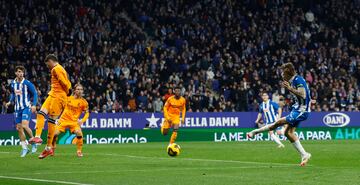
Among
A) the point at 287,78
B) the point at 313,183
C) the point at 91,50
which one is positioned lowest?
the point at 313,183

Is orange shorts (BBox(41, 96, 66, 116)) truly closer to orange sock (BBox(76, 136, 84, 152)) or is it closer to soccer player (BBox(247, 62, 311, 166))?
orange sock (BBox(76, 136, 84, 152))

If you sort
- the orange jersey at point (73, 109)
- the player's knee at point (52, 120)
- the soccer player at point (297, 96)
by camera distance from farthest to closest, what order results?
the orange jersey at point (73, 109), the player's knee at point (52, 120), the soccer player at point (297, 96)

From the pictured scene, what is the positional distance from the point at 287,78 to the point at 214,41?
89.5 ft

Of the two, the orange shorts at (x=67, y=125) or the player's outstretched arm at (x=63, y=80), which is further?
the orange shorts at (x=67, y=125)

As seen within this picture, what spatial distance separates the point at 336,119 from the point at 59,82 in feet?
84.0

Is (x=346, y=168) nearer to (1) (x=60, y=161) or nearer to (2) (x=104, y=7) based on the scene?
(1) (x=60, y=161)

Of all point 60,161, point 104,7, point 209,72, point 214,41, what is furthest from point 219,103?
point 60,161

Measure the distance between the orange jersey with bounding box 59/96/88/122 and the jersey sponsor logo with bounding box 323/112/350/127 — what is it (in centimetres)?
2123

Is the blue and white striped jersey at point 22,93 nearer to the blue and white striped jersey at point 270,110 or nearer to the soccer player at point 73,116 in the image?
the soccer player at point 73,116

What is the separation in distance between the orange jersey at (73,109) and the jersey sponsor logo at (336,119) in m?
21.2

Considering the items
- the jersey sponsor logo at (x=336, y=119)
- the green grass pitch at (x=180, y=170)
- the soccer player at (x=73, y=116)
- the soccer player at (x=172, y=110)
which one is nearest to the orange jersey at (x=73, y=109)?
the soccer player at (x=73, y=116)

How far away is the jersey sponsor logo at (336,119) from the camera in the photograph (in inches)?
1735

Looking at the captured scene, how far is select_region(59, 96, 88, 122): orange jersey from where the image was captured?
81.7ft

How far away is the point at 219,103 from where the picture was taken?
42656 millimetres
